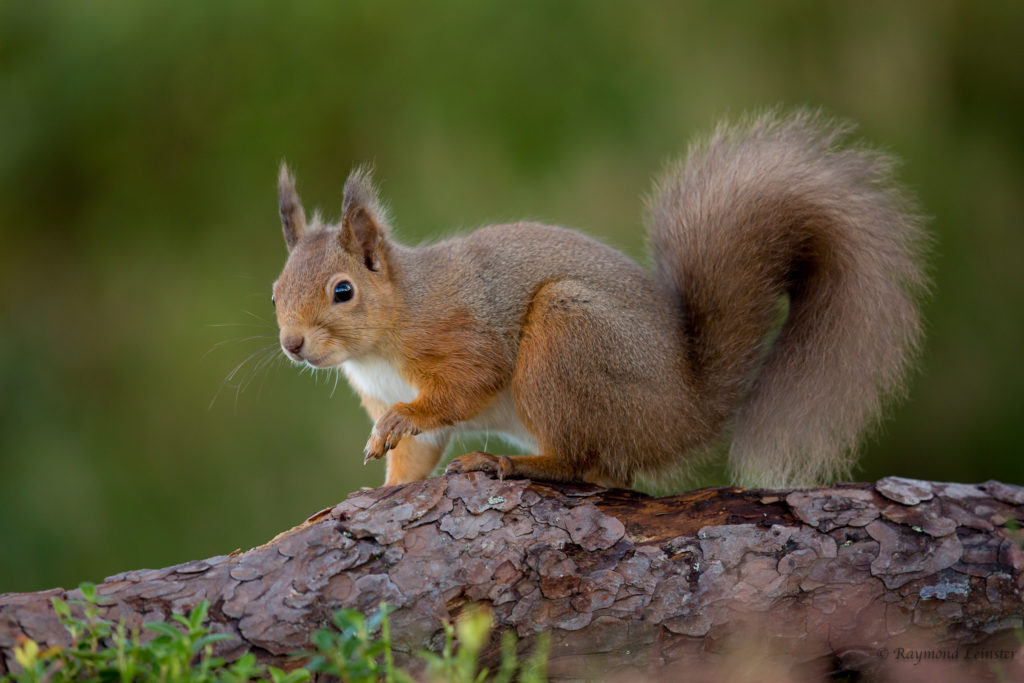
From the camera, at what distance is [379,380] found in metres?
2.31

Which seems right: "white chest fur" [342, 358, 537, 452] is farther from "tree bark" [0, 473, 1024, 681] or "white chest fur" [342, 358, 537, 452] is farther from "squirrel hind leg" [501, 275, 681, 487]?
"tree bark" [0, 473, 1024, 681]

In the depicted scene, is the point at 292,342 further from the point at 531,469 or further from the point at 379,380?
the point at 531,469

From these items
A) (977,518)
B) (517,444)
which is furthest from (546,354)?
(977,518)

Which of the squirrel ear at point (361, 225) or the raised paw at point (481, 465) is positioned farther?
the squirrel ear at point (361, 225)

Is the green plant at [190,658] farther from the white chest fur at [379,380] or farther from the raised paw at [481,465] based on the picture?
the white chest fur at [379,380]

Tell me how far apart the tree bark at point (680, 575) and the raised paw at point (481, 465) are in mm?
67

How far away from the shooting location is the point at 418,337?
224cm

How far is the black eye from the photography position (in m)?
2.16

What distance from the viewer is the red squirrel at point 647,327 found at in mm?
2125

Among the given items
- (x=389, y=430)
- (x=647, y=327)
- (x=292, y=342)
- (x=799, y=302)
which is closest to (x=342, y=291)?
(x=292, y=342)

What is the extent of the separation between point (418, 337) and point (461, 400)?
0.19 metres

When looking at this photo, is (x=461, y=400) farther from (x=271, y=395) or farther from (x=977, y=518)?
(x=271, y=395)

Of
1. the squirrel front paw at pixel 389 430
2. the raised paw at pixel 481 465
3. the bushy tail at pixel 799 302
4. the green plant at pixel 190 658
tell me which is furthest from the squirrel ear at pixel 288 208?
the green plant at pixel 190 658

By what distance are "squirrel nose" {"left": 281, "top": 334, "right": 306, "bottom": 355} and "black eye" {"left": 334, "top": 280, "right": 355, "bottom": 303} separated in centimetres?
13
